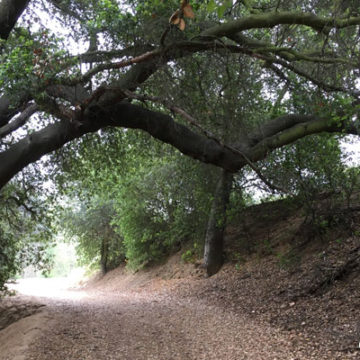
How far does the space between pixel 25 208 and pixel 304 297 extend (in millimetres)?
7344

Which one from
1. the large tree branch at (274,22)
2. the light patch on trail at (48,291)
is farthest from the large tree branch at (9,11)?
the light patch on trail at (48,291)

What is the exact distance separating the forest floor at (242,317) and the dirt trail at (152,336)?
0.6 inches

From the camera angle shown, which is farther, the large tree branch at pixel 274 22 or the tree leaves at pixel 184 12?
the large tree branch at pixel 274 22

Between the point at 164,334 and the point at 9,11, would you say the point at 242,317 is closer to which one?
the point at 164,334

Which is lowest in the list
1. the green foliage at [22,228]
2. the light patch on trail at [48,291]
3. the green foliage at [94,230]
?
the light patch on trail at [48,291]

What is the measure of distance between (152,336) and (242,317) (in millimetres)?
2010

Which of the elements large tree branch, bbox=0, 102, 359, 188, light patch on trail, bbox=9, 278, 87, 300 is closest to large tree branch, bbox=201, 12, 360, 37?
large tree branch, bbox=0, 102, 359, 188

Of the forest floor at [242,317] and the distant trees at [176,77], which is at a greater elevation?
the distant trees at [176,77]

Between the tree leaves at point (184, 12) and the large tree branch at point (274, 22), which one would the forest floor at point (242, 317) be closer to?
the large tree branch at point (274, 22)

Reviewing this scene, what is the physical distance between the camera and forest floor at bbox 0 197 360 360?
5.73 metres

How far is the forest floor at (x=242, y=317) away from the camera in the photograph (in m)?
5.73

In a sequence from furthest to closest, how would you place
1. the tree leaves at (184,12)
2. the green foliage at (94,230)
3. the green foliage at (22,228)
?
the green foliage at (94,230) < the green foliage at (22,228) < the tree leaves at (184,12)

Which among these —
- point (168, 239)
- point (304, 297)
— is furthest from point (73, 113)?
point (168, 239)

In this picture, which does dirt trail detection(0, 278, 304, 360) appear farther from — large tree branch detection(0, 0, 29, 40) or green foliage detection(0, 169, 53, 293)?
large tree branch detection(0, 0, 29, 40)
